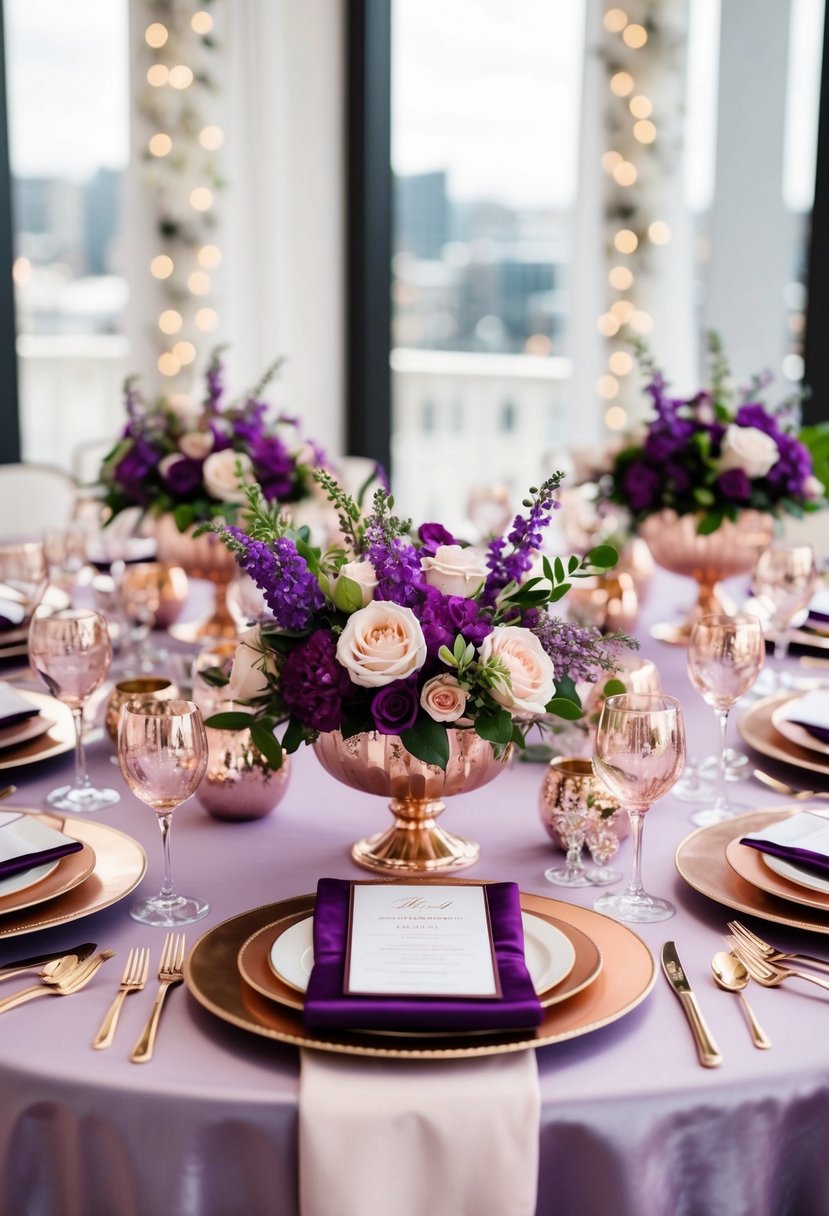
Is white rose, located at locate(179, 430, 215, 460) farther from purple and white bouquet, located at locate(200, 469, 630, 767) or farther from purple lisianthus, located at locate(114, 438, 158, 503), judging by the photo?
purple and white bouquet, located at locate(200, 469, 630, 767)

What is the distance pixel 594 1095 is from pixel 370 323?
436 centimetres

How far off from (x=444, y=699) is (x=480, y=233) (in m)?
4.40

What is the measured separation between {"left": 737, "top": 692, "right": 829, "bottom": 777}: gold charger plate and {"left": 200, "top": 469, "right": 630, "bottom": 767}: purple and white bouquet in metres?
0.40

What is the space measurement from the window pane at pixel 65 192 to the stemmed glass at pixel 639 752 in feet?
14.5

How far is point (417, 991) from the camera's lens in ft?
3.23

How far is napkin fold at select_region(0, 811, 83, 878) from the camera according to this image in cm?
121

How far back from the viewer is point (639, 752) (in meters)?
1.17

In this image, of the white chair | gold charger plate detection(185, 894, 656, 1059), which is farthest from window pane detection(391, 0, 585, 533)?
gold charger plate detection(185, 894, 656, 1059)

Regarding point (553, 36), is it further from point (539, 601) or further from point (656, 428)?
point (539, 601)

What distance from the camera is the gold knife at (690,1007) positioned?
98 cm

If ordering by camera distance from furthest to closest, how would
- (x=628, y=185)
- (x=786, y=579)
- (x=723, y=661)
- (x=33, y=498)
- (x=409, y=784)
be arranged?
(x=628, y=185), (x=33, y=498), (x=786, y=579), (x=723, y=661), (x=409, y=784)

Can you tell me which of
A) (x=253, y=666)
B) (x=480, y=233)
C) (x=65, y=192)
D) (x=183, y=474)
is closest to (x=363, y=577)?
(x=253, y=666)

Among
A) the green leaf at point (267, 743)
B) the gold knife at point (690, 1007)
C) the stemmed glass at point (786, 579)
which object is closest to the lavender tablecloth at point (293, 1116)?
the gold knife at point (690, 1007)

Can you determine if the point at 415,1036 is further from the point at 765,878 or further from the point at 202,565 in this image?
the point at 202,565
